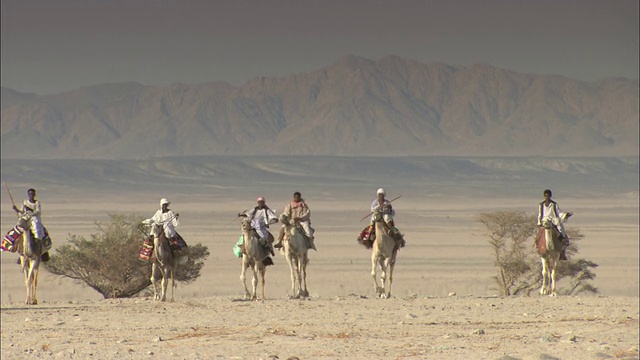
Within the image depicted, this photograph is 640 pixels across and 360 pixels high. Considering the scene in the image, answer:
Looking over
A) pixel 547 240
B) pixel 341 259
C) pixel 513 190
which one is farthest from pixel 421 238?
pixel 513 190

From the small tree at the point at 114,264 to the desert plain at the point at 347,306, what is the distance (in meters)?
0.64

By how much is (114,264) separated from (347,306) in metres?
7.95

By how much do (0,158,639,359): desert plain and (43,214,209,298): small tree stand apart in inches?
25.2

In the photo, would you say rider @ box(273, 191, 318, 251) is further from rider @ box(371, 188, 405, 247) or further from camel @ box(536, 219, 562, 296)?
camel @ box(536, 219, 562, 296)

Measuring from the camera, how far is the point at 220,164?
639ft

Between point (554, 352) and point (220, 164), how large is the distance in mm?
180151

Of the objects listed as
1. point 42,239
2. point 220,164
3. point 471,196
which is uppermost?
point 220,164

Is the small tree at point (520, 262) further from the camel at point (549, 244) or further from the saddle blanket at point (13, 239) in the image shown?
the saddle blanket at point (13, 239)

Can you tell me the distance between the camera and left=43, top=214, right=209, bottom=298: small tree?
95.1 ft

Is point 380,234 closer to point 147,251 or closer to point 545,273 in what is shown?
point 545,273

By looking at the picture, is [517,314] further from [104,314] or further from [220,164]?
[220,164]

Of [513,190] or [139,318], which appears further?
[513,190]

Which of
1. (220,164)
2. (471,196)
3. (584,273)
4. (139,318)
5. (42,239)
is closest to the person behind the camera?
(139,318)

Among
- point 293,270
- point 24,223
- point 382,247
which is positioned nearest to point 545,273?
point 382,247
